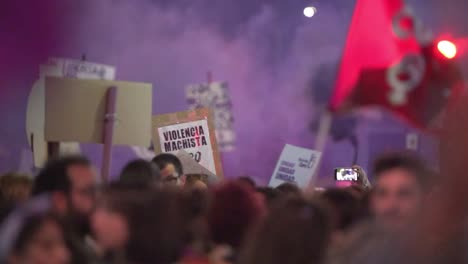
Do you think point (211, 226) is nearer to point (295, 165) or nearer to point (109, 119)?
point (109, 119)

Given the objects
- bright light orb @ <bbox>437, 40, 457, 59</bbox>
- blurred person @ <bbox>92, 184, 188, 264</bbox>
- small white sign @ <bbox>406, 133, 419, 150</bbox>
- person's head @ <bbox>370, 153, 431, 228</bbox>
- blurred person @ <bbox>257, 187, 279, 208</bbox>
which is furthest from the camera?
small white sign @ <bbox>406, 133, 419, 150</bbox>

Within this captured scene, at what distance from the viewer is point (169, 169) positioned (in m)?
8.16

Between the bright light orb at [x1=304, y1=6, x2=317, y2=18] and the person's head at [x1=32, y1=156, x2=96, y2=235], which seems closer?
the person's head at [x1=32, y1=156, x2=96, y2=235]

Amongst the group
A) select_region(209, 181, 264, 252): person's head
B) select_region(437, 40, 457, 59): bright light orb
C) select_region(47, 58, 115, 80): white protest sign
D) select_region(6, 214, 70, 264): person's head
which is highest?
select_region(47, 58, 115, 80): white protest sign

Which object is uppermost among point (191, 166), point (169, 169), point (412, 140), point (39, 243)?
point (412, 140)

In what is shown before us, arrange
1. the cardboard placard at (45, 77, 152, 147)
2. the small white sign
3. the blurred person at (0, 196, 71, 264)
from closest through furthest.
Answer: the blurred person at (0, 196, 71, 264)
the cardboard placard at (45, 77, 152, 147)
the small white sign

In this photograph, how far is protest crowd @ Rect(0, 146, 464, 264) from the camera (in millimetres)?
4254

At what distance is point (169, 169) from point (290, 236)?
3962 millimetres

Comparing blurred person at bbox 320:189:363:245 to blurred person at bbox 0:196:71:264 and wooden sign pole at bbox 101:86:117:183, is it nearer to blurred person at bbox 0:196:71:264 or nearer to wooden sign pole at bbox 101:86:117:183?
blurred person at bbox 0:196:71:264

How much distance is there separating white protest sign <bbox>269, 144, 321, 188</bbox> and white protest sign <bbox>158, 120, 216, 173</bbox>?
1.27 m

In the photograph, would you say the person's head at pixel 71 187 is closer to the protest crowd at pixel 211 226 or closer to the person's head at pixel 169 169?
the protest crowd at pixel 211 226

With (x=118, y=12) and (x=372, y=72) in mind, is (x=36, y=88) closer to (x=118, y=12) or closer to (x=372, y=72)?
(x=118, y=12)

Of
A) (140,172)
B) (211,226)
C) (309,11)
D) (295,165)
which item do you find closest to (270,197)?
(140,172)

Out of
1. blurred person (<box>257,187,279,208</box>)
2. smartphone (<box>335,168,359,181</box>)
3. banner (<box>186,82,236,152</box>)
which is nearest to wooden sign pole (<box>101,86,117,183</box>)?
blurred person (<box>257,187,279,208</box>)
